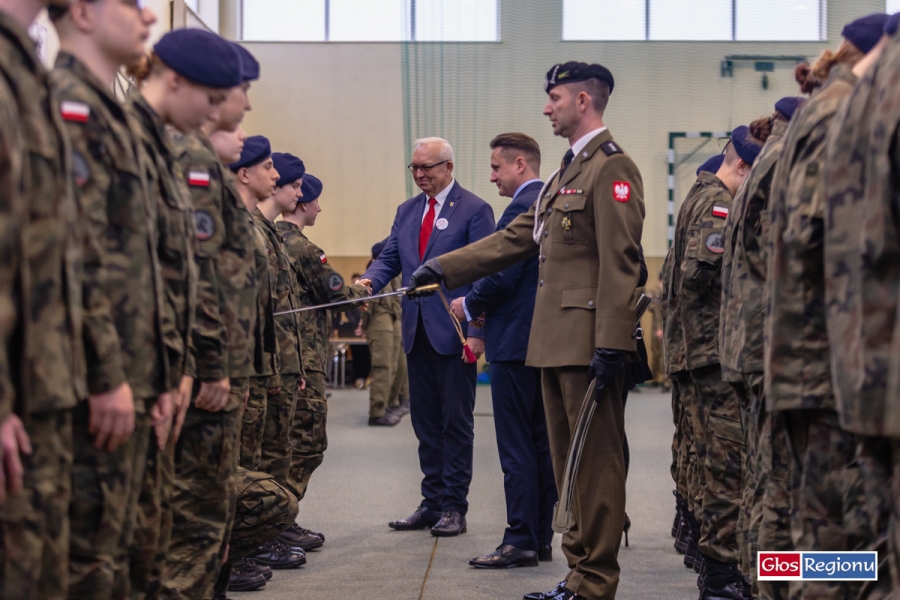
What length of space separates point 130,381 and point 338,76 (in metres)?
12.3

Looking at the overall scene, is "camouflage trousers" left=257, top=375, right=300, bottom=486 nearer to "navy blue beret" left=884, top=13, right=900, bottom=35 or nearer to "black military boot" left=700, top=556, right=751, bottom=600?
"black military boot" left=700, top=556, right=751, bottom=600

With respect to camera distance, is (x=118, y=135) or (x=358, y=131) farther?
(x=358, y=131)

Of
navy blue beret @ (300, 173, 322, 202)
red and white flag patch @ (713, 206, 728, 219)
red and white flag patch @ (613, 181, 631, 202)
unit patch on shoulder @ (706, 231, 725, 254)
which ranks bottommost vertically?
unit patch on shoulder @ (706, 231, 725, 254)

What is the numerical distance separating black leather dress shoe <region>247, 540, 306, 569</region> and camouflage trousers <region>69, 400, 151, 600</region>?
80.8 inches

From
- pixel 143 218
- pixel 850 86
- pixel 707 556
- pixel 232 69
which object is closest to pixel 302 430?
pixel 707 556

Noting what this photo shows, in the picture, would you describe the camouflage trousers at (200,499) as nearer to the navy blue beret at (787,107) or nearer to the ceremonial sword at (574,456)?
the ceremonial sword at (574,456)

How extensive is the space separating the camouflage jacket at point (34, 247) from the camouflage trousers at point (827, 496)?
1.27 meters

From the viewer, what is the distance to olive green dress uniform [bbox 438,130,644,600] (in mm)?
3025

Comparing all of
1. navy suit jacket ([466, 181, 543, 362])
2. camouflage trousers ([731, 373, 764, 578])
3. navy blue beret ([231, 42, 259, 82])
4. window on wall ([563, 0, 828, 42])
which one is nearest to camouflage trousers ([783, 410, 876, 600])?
camouflage trousers ([731, 373, 764, 578])

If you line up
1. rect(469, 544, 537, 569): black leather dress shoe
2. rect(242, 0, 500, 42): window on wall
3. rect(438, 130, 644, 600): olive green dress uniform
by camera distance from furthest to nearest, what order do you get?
rect(242, 0, 500, 42): window on wall, rect(469, 544, 537, 569): black leather dress shoe, rect(438, 130, 644, 600): olive green dress uniform

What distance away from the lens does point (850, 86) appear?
1953 mm

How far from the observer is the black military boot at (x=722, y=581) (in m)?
3.25

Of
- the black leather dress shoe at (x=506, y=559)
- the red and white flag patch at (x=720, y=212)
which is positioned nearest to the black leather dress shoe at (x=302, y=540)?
the black leather dress shoe at (x=506, y=559)

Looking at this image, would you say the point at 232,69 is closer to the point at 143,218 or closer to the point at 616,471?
the point at 143,218
